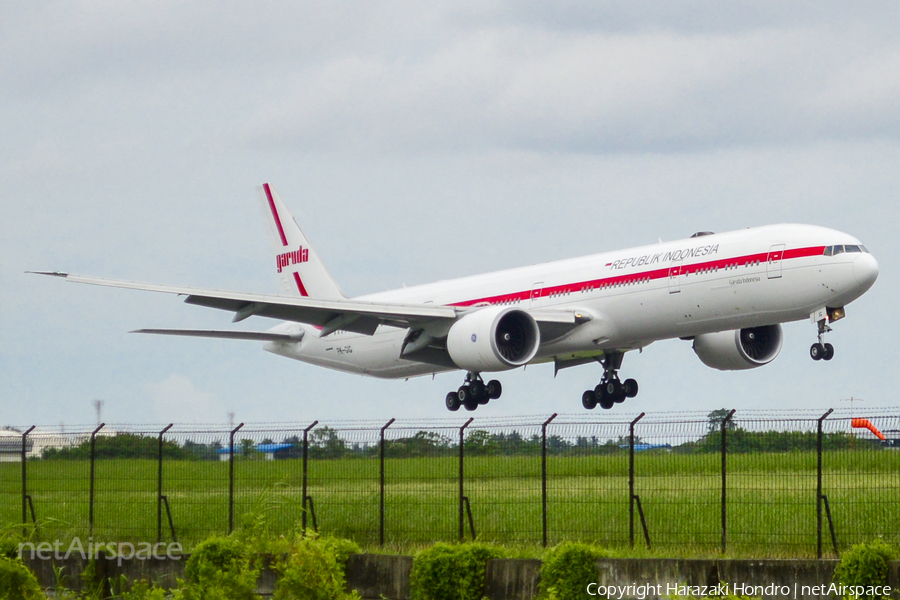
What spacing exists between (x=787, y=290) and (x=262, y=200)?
27.5 metres

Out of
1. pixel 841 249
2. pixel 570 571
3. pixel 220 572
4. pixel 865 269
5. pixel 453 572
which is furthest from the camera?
pixel 841 249

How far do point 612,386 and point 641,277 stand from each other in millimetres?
7106

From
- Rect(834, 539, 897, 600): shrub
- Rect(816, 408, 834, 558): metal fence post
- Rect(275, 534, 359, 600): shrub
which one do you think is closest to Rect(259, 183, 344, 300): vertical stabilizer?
Rect(275, 534, 359, 600): shrub

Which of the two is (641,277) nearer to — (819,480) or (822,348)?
(822,348)

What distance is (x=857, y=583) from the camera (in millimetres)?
13992

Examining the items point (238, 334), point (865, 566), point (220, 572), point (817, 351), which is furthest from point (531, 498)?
point (238, 334)

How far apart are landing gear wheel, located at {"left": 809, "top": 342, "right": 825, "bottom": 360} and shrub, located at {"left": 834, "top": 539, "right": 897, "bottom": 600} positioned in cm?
1596

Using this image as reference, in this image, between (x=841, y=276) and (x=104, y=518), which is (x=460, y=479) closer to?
(x=104, y=518)

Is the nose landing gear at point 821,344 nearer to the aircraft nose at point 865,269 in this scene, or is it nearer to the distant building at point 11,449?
the aircraft nose at point 865,269

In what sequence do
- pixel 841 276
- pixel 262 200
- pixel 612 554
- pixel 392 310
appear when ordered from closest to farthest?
pixel 612 554
pixel 841 276
pixel 392 310
pixel 262 200

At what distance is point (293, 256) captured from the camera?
49.8 metres

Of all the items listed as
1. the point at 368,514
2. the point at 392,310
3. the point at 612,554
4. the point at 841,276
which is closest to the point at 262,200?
the point at 392,310

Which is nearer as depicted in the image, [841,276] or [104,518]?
[104,518]

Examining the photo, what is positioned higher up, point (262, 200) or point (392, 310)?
point (262, 200)
